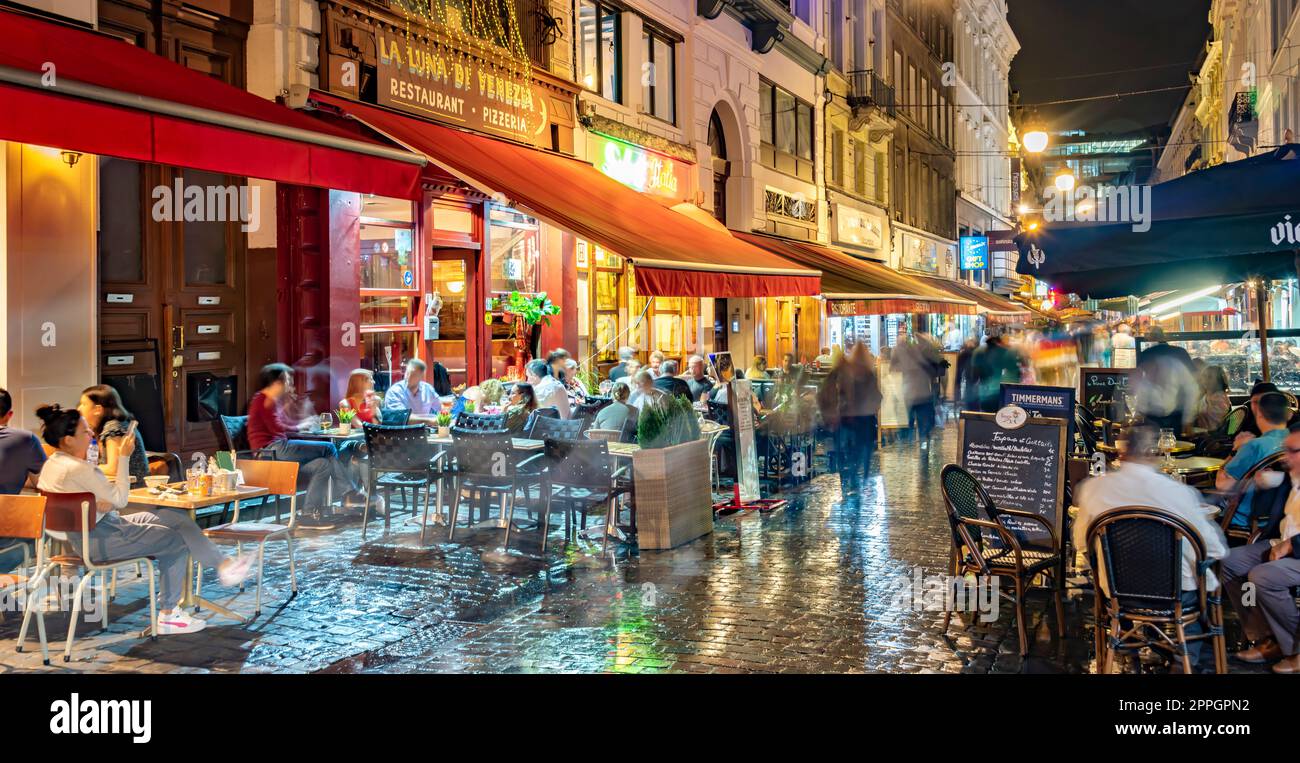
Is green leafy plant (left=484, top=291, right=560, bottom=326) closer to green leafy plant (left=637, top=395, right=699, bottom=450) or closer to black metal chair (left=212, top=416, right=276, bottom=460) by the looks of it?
black metal chair (left=212, top=416, right=276, bottom=460)

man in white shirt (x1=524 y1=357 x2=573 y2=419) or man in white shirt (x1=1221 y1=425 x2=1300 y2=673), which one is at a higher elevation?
man in white shirt (x1=524 y1=357 x2=573 y2=419)

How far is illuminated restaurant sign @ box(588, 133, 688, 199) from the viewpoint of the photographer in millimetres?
17719

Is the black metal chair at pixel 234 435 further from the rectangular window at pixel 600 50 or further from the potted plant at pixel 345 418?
the rectangular window at pixel 600 50

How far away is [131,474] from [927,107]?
37370 mm

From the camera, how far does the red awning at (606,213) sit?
11352 mm

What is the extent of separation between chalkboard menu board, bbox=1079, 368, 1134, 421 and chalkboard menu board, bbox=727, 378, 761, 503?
4.46m

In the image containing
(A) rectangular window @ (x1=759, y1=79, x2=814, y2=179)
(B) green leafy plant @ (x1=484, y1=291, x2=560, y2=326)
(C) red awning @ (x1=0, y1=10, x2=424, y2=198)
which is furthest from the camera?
(A) rectangular window @ (x1=759, y1=79, x2=814, y2=179)

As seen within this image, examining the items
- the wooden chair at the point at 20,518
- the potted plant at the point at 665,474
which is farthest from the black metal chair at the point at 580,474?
the wooden chair at the point at 20,518

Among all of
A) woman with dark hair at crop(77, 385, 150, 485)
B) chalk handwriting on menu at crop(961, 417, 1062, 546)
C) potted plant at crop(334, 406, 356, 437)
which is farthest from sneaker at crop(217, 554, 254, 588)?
chalk handwriting on menu at crop(961, 417, 1062, 546)

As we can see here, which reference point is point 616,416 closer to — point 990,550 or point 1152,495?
point 990,550

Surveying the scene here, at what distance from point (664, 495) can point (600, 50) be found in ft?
36.8

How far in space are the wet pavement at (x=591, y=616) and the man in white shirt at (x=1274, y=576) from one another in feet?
3.15

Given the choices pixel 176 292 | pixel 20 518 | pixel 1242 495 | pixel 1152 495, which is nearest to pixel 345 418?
pixel 176 292
